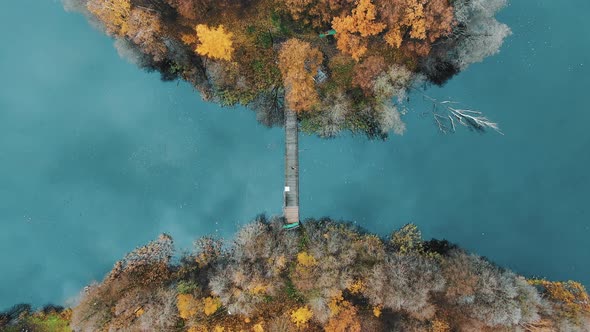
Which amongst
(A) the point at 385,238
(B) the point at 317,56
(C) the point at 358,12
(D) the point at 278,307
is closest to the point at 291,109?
(B) the point at 317,56

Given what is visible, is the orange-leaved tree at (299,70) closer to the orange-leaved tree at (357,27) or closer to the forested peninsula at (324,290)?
the orange-leaved tree at (357,27)

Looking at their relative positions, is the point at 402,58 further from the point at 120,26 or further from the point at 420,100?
the point at 120,26

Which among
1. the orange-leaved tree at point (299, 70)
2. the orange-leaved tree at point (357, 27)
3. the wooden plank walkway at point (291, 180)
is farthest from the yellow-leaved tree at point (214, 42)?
the wooden plank walkway at point (291, 180)

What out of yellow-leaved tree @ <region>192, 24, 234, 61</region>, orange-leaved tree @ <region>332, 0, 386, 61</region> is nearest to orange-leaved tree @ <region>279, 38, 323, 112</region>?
orange-leaved tree @ <region>332, 0, 386, 61</region>

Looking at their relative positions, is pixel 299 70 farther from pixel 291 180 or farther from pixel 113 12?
pixel 113 12

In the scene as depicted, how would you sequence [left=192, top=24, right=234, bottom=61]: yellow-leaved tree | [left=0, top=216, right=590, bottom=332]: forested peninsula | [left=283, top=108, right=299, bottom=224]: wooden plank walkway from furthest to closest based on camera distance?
[left=283, top=108, right=299, bottom=224]: wooden plank walkway
[left=0, top=216, right=590, bottom=332]: forested peninsula
[left=192, top=24, right=234, bottom=61]: yellow-leaved tree

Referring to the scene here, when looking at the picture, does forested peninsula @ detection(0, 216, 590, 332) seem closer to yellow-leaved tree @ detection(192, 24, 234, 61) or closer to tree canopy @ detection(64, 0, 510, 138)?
tree canopy @ detection(64, 0, 510, 138)

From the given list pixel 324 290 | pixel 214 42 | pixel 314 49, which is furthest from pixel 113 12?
pixel 324 290
